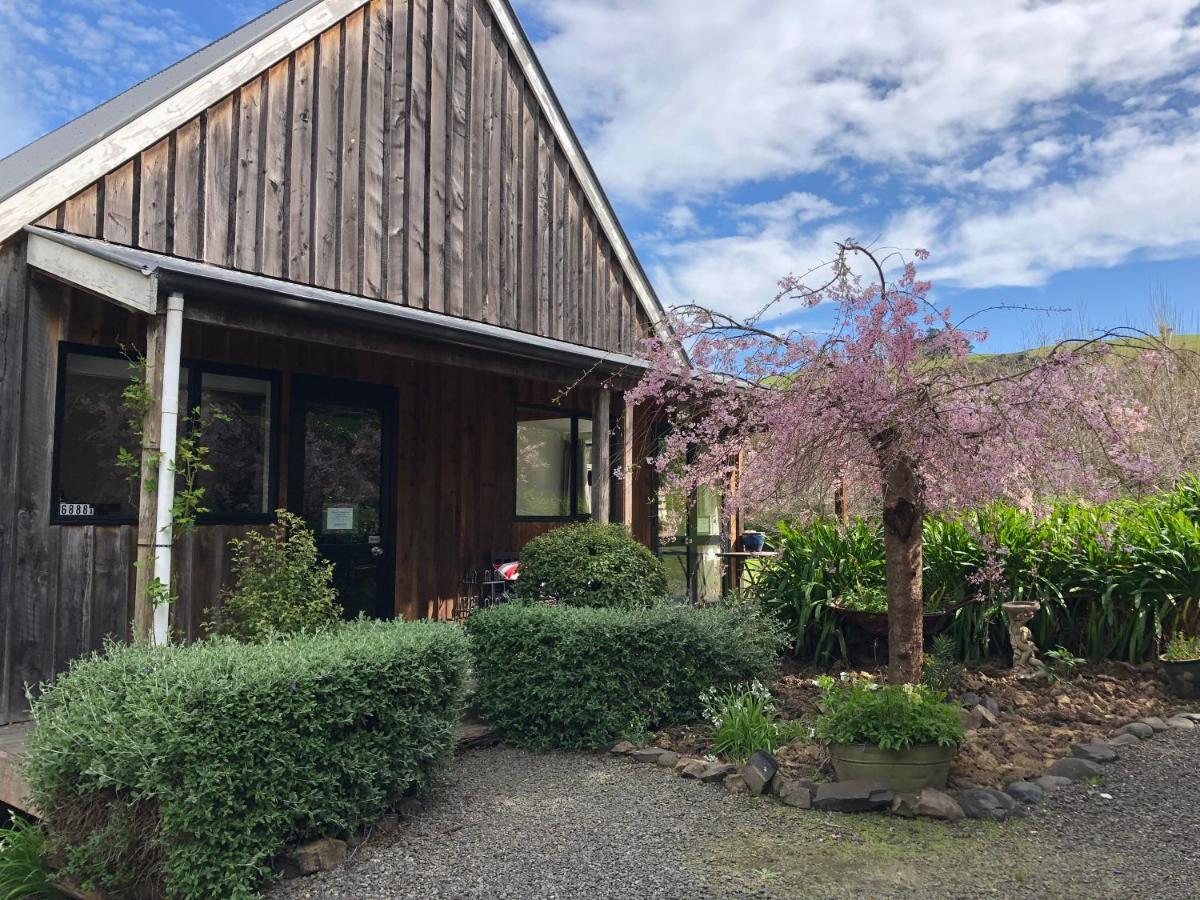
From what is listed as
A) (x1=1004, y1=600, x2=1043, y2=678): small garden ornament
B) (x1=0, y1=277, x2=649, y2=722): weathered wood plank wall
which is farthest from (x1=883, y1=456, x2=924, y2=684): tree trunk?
(x1=0, y1=277, x2=649, y2=722): weathered wood plank wall

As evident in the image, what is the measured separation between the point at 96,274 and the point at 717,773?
454 centimetres

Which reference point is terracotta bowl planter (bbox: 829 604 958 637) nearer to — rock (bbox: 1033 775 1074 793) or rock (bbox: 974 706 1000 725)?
rock (bbox: 974 706 1000 725)

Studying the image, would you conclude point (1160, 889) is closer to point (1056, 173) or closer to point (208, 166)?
point (208, 166)

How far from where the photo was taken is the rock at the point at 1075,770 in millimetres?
4934

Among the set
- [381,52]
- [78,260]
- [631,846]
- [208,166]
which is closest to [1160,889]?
[631,846]

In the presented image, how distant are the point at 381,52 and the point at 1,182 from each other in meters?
3.14

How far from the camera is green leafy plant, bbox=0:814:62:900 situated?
4156mm

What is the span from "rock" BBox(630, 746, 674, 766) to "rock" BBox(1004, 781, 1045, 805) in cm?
188

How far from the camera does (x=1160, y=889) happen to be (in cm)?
355

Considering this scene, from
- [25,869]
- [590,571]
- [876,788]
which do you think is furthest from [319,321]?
[876,788]

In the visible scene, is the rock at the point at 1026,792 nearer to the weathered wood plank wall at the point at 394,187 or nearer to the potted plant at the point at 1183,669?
the potted plant at the point at 1183,669

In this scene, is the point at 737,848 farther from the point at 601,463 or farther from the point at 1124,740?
the point at 601,463

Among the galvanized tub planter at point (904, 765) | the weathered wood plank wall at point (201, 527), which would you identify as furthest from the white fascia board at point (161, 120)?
the galvanized tub planter at point (904, 765)

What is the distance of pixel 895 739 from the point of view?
4516 mm
